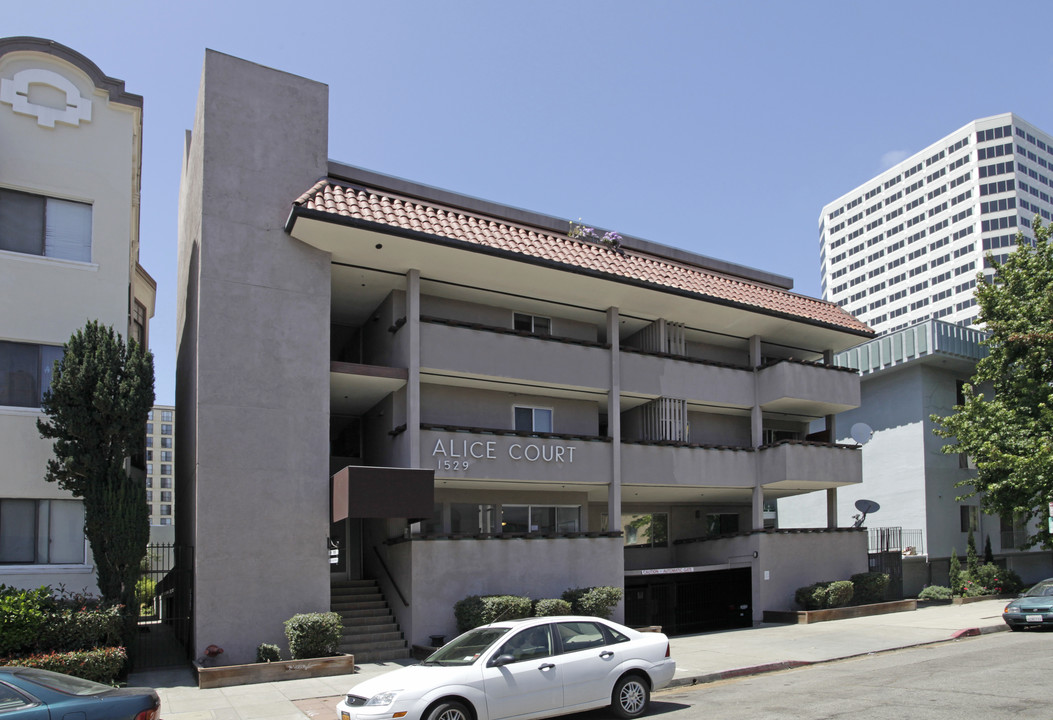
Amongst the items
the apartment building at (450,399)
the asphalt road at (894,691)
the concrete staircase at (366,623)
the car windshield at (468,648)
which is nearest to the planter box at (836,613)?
the apartment building at (450,399)

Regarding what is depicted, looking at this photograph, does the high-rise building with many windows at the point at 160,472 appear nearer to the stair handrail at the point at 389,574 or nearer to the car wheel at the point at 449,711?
the stair handrail at the point at 389,574

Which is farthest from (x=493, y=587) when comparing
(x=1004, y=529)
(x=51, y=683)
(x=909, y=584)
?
(x=1004, y=529)

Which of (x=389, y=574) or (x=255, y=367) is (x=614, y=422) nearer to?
(x=389, y=574)

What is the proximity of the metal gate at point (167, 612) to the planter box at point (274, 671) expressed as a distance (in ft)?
5.91

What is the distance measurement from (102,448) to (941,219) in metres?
130

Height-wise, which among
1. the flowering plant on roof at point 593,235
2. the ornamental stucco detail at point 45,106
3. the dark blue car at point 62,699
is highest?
the ornamental stucco detail at point 45,106

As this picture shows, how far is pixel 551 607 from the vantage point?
19703mm

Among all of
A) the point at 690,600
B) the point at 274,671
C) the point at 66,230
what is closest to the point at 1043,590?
the point at 690,600

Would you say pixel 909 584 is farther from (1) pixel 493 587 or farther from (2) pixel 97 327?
(2) pixel 97 327

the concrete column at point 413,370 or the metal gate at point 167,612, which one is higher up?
the concrete column at point 413,370

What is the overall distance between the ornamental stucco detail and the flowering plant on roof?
12.7m

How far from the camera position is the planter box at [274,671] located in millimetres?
15562

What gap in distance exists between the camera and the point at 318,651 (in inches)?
672

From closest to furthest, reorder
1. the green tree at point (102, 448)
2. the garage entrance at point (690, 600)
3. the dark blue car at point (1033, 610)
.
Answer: the green tree at point (102, 448)
the dark blue car at point (1033, 610)
the garage entrance at point (690, 600)
